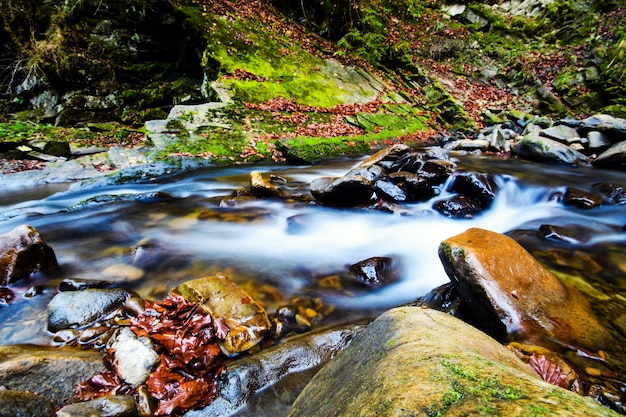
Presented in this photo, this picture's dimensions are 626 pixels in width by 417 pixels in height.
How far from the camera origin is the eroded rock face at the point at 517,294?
2342 mm

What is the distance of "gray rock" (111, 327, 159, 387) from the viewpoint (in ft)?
6.99

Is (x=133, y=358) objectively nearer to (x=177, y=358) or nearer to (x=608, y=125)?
(x=177, y=358)

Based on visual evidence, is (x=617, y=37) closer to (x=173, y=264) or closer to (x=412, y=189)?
(x=412, y=189)

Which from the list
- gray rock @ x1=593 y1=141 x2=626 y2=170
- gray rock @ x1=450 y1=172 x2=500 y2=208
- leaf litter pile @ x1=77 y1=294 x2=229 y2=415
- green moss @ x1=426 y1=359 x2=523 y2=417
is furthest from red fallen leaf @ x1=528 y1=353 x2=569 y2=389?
gray rock @ x1=593 y1=141 x2=626 y2=170

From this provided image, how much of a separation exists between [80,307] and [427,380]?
117 inches

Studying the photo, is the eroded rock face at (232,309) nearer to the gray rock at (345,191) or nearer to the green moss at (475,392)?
the green moss at (475,392)

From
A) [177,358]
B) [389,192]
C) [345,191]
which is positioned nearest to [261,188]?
[345,191]

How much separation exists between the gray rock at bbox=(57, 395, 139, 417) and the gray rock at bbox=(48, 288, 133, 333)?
1.06 metres

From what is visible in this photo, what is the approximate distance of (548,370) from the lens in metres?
1.99

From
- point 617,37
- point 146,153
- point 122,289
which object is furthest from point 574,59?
point 122,289

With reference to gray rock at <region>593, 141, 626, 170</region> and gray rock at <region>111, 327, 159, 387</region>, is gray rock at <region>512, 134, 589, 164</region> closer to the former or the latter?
gray rock at <region>593, 141, 626, 170</region>

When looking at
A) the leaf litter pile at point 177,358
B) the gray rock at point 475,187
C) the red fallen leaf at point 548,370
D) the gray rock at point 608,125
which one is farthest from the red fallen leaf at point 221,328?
the gray rock at point 608,125

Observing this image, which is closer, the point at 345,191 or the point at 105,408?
the point at 105,408

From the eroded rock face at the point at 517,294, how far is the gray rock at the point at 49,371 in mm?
2864
